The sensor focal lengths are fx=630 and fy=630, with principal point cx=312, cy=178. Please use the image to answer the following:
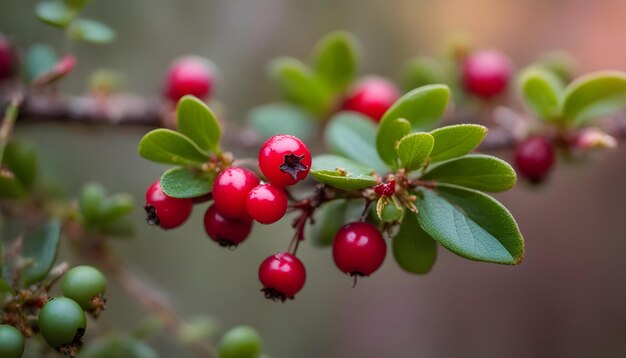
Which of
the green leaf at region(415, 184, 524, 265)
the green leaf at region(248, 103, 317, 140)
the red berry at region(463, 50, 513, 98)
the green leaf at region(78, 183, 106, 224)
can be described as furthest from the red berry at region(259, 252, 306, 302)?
the red berry at region(463, 50, 513, 98)

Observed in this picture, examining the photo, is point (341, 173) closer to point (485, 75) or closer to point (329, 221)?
point (329, 221)

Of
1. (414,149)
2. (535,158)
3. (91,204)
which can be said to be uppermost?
(535,158)

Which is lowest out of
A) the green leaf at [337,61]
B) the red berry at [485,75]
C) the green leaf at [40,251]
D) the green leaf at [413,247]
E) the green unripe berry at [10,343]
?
the green unripe berry at [10,343]

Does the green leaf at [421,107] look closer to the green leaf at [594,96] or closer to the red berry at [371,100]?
the green leaf at [594,96]

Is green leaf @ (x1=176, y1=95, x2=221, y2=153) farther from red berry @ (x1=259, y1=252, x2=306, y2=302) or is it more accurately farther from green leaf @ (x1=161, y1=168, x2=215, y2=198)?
red berry @ (x1=259, y1=252, x2=306, y2=302)

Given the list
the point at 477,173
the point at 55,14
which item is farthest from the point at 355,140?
the point at 55,14

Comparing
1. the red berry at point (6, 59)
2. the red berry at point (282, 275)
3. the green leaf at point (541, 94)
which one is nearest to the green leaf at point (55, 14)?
the red berry at point (6, 59)
